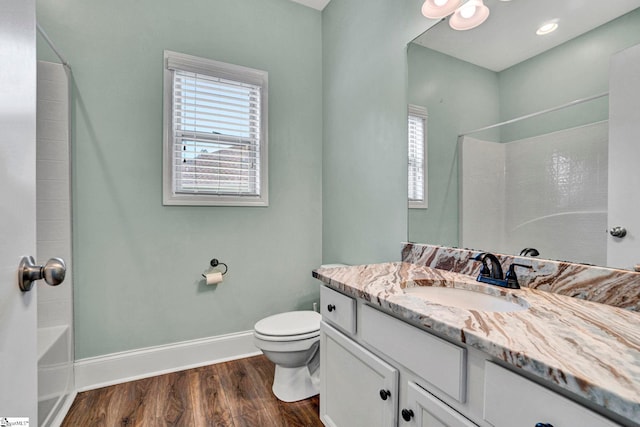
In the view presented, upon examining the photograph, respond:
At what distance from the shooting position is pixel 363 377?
3.76 feet

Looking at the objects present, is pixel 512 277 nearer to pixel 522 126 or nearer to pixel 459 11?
pixel 522 126

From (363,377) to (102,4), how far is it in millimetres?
2669

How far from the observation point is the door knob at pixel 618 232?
93cm

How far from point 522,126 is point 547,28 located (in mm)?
360

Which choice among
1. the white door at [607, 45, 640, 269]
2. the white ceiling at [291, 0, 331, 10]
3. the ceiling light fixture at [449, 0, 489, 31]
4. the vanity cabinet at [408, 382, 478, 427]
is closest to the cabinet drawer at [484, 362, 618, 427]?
the vanity cabinet at [408, 382, 478, 427]

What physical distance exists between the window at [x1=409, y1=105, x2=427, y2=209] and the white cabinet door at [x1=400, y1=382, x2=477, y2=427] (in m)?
0.99

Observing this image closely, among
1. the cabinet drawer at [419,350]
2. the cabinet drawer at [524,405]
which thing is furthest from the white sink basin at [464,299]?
the cabinet drawer at [524,405]

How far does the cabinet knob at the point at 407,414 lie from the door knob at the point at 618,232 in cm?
86

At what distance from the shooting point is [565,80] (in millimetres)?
1065

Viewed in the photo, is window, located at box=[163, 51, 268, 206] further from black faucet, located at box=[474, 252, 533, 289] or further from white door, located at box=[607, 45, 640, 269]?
white door, located at box=[607, 45, 640, 269]

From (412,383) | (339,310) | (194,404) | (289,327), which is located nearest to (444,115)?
(339,310)

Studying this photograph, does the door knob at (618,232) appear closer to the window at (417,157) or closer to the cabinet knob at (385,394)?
the window at (417,157)

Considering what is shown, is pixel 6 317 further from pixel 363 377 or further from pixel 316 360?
pixel 316 360

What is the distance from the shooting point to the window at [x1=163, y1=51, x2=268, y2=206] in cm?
212
